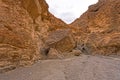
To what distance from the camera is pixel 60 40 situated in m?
21.0

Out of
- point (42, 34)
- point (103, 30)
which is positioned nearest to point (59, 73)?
point (42, 34)

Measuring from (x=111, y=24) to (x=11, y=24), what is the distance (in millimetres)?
23279

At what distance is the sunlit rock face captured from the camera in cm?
2650

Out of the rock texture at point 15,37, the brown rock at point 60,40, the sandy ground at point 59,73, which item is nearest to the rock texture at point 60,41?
the brown rock at point 60,40

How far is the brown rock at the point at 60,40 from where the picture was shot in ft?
67.5

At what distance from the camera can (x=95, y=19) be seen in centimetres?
3712

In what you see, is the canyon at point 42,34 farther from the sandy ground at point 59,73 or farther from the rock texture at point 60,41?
the sandy ground at point 59,73

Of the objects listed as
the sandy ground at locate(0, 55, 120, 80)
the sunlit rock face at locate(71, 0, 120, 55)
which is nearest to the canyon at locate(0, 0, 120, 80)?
the sunlit rock face at locate(71, 0, 120, 55)

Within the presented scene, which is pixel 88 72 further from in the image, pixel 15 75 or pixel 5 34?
pixel 5 34

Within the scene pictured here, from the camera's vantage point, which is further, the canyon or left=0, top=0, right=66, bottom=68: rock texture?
the canyon

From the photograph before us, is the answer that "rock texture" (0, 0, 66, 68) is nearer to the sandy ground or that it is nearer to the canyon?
the canyon

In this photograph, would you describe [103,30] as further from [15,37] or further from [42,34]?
[15,37]

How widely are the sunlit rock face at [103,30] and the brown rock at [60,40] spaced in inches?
234

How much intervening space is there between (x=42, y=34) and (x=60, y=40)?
2.65 metres
